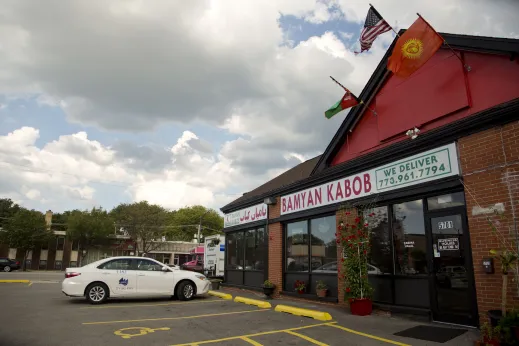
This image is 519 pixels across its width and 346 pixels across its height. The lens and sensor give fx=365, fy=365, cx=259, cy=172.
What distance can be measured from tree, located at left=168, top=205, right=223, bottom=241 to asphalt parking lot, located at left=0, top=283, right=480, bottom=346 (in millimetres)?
62999

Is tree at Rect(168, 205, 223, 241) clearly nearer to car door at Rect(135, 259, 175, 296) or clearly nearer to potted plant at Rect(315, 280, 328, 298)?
car door at Rect(135, 259, 175, 296)

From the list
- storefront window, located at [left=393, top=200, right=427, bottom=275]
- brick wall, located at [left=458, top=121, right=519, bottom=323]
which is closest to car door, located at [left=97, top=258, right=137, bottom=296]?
storefront window, located at [left=393, top=200, right=427, bottom=275]

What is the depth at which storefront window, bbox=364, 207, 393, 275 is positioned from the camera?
9477mm

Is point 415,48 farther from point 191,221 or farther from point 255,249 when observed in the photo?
point 191,221

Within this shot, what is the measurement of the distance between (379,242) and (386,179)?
173 centimetres

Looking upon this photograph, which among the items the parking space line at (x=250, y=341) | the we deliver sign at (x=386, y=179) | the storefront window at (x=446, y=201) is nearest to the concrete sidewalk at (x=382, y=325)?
the parking space line at (x=250, y=341)

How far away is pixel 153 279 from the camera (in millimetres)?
12492

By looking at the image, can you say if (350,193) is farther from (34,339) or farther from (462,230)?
(34,339)

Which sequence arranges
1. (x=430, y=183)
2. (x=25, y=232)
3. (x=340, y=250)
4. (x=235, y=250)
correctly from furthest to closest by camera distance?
(x=25, y=232), (x=235, y=250), (x=340, y=250), (x=430, y=183)

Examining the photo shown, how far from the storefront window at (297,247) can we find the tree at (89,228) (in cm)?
4446

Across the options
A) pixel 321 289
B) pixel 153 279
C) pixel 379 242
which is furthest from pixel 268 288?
pixel 379 242

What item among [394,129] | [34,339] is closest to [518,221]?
[394,129]

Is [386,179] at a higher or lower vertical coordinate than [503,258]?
higher

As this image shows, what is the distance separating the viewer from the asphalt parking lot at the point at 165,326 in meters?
6.84
